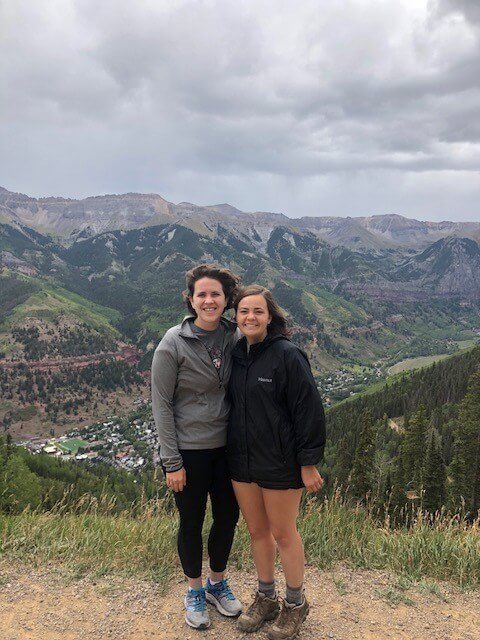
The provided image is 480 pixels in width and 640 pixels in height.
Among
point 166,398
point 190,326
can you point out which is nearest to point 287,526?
point 166,398

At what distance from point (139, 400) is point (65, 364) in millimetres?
42676

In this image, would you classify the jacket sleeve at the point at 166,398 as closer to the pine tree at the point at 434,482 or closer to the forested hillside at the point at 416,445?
the forested hillside at the point at 416,445

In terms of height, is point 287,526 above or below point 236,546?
above

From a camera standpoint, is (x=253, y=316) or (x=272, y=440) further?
(x=253, y=316)

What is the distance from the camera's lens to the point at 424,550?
19.6ft

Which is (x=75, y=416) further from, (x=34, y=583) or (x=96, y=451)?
(x=34, y=583)

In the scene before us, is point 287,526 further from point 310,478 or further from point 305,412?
point 305,412

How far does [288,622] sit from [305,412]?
7.89 ft

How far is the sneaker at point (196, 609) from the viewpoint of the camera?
186 inches

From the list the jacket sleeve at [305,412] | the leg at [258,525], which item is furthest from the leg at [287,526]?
the jacket sleeve at [305,412]

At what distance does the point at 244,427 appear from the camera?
454 centimetres

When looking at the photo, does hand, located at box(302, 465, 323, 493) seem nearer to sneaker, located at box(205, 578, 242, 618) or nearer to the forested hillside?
sneaker, located at box(205, 578, 242, 618)

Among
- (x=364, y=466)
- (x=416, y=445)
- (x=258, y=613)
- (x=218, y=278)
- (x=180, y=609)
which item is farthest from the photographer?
(x=416, y=445)

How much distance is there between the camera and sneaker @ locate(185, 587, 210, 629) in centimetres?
473
